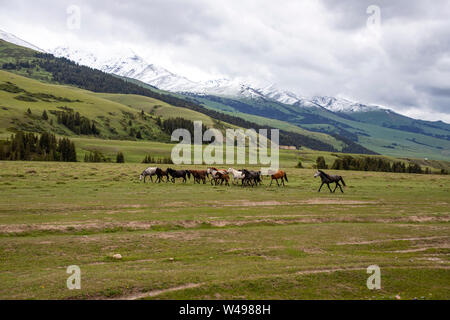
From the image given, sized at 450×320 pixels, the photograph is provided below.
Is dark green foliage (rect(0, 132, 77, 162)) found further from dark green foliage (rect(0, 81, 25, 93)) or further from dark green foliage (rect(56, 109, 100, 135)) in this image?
dark green foliage (rect(0, 81, 25, 93))

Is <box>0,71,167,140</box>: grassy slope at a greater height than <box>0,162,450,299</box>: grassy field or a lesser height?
greater

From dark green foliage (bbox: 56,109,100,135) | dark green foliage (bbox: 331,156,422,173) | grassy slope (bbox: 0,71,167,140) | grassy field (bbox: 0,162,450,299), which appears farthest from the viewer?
dark green foliage (bbox: 56,109,100,135)

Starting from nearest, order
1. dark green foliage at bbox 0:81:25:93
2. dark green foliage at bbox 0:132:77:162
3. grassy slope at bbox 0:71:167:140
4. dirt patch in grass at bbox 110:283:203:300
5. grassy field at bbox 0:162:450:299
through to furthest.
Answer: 1. dirt patch in grass at bbox 110:283:203:300
2. grassy field at bbox 0:162:450:299
3. dark green foliage at bbox 0:132:77:162
4. grassy slope at bbox 0:71:167:140
5. dark green foliage at bbox 0:81:25:93

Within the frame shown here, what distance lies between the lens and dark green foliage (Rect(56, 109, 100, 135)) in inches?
5965

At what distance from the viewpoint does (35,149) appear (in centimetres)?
7988

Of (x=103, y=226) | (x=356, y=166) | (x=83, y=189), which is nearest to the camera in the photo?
(x=103, y=226)

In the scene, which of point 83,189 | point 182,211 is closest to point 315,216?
point 182,211

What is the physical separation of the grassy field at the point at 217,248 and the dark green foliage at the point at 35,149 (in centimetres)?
5047

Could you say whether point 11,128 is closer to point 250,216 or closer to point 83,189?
point 83,189

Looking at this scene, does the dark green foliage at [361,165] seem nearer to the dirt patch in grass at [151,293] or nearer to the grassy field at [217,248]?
the grassy field at [217,248]

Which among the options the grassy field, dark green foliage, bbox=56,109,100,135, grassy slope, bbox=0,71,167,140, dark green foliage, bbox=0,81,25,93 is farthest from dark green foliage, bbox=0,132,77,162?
dark green foliage, bbox=0,81,25,93

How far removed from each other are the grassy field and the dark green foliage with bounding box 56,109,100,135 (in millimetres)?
133041

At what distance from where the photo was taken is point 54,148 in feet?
271
